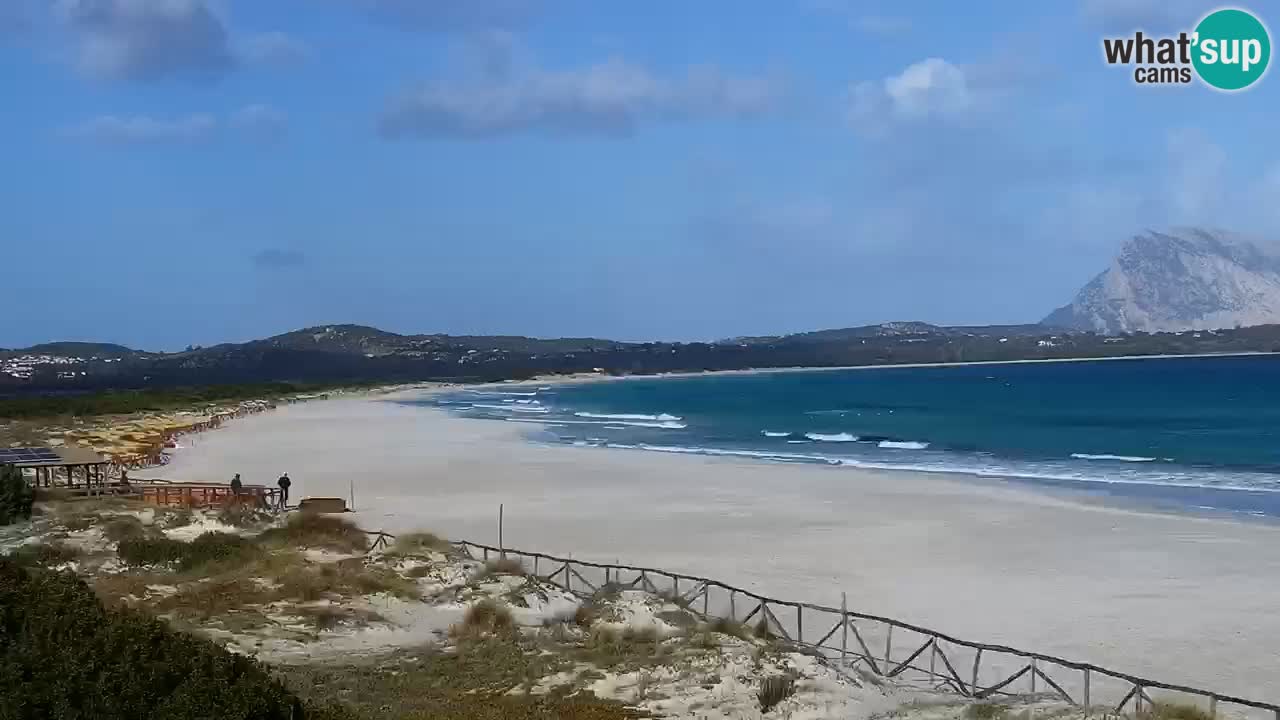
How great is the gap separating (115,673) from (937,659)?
1065cm

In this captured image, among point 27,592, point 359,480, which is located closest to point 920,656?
point 27,592

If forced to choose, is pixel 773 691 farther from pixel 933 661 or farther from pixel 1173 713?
pixel 1173 713

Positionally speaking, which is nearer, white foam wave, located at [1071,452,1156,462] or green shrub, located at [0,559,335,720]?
green shrub, located at [0,559,335,720]

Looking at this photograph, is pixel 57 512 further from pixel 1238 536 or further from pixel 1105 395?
pixel 1105 395

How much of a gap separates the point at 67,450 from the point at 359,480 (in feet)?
30.5

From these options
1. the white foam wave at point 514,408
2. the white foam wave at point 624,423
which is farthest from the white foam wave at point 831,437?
the white foam wave at point 514,408

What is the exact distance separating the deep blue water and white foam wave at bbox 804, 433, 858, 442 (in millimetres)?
111

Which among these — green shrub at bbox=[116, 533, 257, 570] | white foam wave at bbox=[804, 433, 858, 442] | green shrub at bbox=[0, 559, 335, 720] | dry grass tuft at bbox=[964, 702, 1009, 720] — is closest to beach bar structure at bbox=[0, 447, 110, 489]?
green shrub at bbox=[116, 533, 257, 570]

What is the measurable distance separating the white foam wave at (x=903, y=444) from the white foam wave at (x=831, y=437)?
6.83 feet

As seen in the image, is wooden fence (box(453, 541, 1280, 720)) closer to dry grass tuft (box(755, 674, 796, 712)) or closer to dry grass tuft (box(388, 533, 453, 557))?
dry grass tuft (box(755, 674, 796, 712))

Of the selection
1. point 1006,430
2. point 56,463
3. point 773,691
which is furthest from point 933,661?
point 1006,430

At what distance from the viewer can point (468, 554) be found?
2117 centimetres

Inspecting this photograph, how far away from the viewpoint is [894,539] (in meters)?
25.5

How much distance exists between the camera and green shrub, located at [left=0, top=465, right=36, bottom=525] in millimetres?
24116
